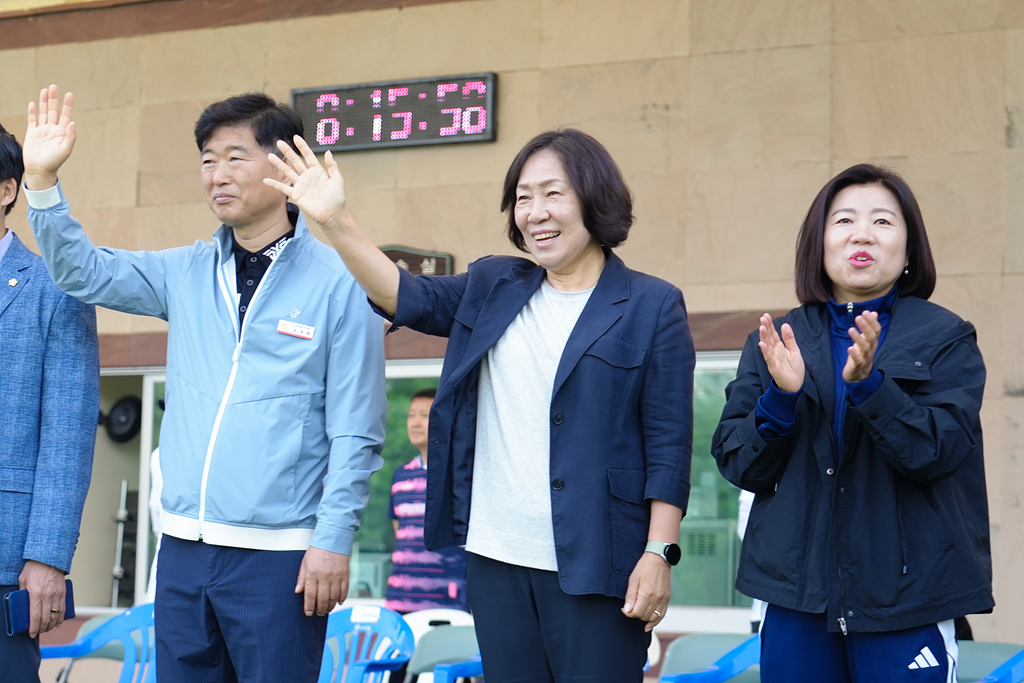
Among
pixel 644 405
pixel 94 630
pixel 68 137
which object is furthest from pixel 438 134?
pixel 644 405

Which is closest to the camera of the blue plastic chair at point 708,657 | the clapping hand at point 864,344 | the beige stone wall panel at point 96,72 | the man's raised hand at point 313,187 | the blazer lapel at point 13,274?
the clapping hand at point 864,344

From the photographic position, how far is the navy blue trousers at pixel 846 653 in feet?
6.82

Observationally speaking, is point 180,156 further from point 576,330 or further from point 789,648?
point 789,648

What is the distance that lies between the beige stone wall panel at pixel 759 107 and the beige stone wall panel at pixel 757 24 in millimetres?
55

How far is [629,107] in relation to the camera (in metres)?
6.11

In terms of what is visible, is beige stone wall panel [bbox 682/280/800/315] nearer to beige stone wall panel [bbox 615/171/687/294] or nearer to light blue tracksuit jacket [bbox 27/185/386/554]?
beige stone wall panel [bbox 615/171/687/294]

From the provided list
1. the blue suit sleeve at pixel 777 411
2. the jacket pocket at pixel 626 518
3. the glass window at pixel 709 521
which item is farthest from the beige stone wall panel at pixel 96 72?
the blue suit sleeve at pixel 777 411

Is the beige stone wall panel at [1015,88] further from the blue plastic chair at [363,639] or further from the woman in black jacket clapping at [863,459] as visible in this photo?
the blue plastic chair at [363,639]

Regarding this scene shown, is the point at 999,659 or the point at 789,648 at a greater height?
the point at 789,648

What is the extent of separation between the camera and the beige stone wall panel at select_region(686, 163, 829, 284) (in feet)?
19.0

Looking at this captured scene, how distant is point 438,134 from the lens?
635 cm

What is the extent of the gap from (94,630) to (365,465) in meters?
1.80

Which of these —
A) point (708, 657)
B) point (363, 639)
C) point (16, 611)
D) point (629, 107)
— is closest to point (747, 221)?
point (629, 107)

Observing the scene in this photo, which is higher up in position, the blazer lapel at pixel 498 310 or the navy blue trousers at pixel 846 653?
the blazer lapel at pixel 498 310
